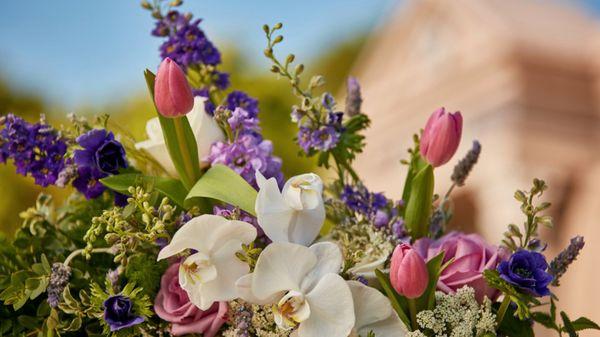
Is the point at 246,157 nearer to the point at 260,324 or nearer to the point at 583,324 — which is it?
the point at 260,324

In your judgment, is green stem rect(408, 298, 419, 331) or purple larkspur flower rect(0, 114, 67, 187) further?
purple larkspur flower rect(0, 114, 67, 187)

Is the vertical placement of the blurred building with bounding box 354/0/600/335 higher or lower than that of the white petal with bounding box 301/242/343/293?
higher

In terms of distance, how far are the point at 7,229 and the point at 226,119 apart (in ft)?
11.7

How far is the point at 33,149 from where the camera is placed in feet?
2.81

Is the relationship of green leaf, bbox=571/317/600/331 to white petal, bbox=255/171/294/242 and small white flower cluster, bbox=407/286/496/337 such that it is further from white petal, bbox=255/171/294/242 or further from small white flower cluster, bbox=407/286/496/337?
white petal, bbox=255/171/294/242

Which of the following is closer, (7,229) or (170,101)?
(170,101)

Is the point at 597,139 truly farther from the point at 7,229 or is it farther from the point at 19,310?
the point at 19,310

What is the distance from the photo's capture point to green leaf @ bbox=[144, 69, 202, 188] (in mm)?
781

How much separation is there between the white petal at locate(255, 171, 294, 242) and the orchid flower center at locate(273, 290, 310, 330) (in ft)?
0.20

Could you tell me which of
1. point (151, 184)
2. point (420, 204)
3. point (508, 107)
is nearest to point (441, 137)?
point (420, 204)

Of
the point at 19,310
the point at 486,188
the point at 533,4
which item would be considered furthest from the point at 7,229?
the point at 533,4

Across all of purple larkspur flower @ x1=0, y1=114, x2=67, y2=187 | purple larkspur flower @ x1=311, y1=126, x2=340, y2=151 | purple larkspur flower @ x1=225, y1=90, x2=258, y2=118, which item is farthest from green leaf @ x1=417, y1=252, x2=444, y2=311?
purple larkspur flower @ x1=0, y1=114, x2=67, y2=187

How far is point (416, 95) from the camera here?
5992 millimetres

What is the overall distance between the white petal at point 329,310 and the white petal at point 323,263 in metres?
0.01
